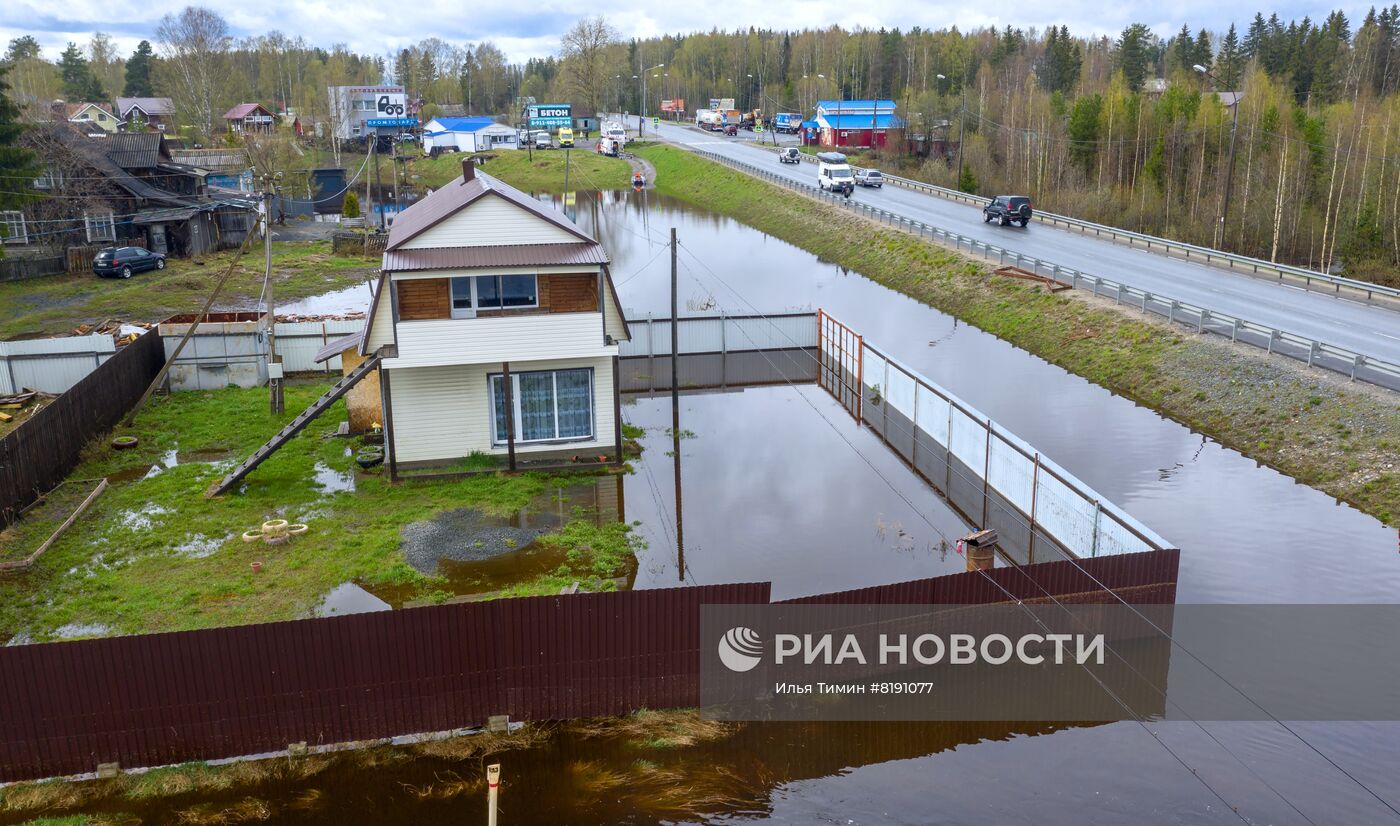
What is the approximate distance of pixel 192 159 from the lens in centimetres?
8825

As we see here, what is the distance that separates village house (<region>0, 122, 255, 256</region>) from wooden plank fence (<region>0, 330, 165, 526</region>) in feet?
84.0

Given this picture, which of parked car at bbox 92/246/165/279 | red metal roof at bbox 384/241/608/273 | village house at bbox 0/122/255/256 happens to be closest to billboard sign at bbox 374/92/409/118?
village house at bbox 0/122/255/256

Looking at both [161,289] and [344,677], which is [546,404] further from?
[161,289]

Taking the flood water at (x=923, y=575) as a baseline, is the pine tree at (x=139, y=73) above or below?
above

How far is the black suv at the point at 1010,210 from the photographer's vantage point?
54625 millimetres

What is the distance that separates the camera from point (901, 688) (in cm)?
1513

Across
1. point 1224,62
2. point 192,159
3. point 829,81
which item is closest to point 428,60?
point 829,81

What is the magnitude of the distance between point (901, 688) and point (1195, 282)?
99.6ft

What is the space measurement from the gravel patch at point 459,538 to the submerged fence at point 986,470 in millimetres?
9502

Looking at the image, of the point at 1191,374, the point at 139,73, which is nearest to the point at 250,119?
the point at 139,73

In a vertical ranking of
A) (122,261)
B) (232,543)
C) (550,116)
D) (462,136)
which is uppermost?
(550,116)

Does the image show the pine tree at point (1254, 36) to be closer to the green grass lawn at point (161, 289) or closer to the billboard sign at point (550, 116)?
the billboard sign at point (550, 116)

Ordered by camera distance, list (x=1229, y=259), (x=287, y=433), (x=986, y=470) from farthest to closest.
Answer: (x=1229, y=259) < (x=287, y=433) < (x=986, y=470)

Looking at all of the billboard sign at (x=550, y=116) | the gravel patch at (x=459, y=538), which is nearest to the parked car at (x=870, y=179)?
the billboard sign at (x=550, y=116)
